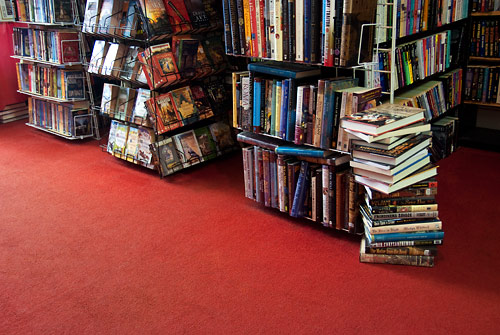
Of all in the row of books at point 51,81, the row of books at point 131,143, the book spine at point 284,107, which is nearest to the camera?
the book spine at point 284,107

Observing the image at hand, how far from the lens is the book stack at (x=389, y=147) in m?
2.46

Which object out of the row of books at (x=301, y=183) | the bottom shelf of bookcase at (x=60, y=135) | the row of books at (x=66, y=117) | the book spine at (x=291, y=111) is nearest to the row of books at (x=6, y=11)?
the row of books at (x=66, y=117)

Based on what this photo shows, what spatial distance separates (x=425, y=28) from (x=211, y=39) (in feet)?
5.52

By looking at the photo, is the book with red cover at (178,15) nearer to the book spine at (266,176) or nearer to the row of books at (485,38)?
the book spine at (266,176)

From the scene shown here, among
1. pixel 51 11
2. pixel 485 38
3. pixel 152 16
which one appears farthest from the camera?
pixel 51 11

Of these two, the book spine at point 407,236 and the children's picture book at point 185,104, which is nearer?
the book spine at point 407,236

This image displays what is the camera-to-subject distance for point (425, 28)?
11.0 feet

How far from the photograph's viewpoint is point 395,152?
2.44 m

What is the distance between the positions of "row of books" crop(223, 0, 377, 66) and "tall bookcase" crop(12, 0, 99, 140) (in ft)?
7.19

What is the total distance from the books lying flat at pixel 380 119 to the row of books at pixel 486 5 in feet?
6.39

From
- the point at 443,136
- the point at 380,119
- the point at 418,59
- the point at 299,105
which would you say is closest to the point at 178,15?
the point at 299,105

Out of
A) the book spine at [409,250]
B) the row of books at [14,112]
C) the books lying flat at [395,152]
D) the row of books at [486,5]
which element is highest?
the row of books at [486,5]

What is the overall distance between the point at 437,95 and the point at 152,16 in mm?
2270

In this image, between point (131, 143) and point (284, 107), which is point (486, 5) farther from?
point (131, 143)
